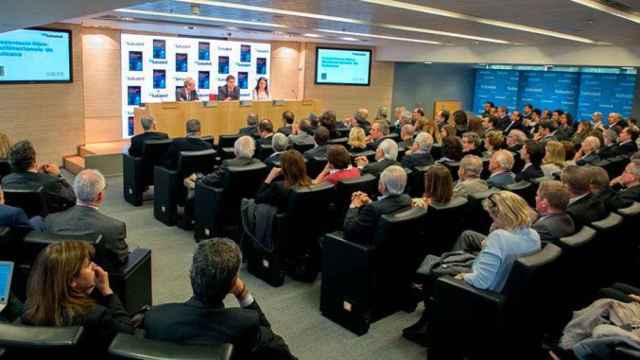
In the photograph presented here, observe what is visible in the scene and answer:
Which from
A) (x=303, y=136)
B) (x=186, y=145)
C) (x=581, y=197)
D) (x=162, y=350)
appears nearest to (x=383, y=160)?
(x=581, y=197)

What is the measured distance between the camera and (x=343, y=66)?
48.6 ft

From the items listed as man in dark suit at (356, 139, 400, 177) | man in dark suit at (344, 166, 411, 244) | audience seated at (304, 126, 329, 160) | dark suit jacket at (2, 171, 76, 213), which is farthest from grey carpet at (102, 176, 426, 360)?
audience seated at (304, 126, 329, 160)

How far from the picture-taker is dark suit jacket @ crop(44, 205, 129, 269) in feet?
10.4

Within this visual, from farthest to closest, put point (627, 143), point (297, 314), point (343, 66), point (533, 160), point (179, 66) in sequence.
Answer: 1. point (343, 66)
2. point (179, 66)
3. point (627, 143)
4. point (533, 160)
5. point (297, 314)

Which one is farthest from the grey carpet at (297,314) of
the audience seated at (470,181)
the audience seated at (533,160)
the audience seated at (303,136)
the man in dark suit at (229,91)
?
→ the man in dark suit at (229,91)

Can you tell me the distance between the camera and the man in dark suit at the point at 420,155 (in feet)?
19.8

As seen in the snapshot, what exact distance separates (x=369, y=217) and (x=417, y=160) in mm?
2469

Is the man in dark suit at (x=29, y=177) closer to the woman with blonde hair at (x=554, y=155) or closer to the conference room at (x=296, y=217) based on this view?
the conference room at (x=296, y=217)

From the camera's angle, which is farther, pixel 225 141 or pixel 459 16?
pixel 225 141

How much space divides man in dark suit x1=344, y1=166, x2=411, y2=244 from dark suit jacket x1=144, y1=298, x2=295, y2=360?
5.79 ft

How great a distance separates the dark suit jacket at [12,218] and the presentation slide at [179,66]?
8.14 meters

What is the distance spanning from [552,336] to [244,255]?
2.70 meters

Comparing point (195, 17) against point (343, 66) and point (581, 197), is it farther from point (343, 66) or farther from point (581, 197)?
point (343, 66)

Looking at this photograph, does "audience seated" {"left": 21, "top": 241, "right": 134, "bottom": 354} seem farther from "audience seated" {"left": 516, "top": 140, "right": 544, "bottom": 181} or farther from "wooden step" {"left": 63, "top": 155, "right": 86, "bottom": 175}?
"wooden step" {"left": 63, "top": 155, "right": 86, "bottom": 175}
